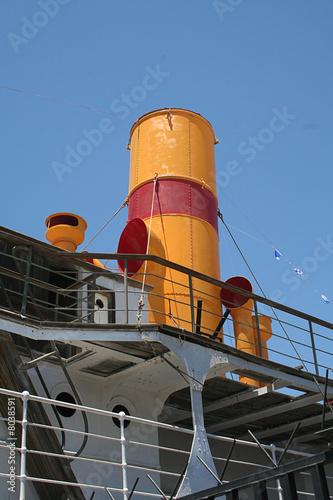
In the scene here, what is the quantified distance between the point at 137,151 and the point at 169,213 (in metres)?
1.93

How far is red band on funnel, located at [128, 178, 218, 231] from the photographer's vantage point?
39.6 ft

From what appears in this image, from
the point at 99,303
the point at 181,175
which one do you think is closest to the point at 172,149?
the point at 181,175

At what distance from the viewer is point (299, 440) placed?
11.9m

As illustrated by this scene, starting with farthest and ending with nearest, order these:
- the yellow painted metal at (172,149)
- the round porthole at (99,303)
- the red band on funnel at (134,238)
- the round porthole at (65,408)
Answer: the yellow painted metal at (172,149) < the red band on funnel at (134,238) < the round porthole at (99,303) < the round porthole at (65,408)

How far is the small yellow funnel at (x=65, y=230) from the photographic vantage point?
11008 millimetres

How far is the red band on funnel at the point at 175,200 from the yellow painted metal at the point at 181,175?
0.12m

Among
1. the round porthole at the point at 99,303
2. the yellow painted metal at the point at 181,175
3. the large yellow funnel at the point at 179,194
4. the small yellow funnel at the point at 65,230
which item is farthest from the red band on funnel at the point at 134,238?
the round porthole at the point at 99,303

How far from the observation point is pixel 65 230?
11.0 m

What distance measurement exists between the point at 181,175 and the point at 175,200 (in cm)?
62

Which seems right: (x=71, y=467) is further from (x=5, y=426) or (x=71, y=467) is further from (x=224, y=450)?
(x=224, y=450)

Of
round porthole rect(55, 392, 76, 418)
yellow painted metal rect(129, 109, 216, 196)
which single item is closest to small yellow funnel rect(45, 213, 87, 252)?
yellow painted metal rect(129, 109, 216, 196)

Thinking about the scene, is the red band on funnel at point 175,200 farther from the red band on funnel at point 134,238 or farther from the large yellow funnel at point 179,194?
the red band on funnel at point 134,238

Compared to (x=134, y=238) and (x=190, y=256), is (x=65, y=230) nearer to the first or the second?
(x=134, y=238)

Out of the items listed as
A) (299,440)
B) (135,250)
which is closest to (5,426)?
(135,250)
